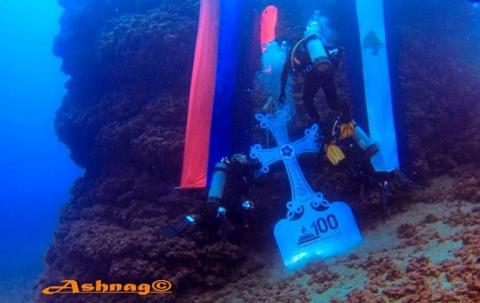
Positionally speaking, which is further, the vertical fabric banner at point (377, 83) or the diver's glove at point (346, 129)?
the vertical fabric banner at point (377, 83)

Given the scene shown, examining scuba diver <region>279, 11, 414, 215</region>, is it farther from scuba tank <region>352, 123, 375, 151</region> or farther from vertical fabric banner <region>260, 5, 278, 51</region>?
vertical fabric banner <region>260, 5, 278, 51</region>

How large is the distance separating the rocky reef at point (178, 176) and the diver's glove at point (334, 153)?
2.62 ft

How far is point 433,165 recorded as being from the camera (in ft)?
21.9

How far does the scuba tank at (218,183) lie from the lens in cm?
610

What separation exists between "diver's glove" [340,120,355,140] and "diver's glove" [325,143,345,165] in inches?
9.2

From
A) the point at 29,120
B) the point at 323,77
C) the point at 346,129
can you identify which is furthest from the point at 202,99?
the point at 29,120

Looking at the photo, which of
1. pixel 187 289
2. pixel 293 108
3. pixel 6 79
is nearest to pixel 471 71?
pixel 293 108

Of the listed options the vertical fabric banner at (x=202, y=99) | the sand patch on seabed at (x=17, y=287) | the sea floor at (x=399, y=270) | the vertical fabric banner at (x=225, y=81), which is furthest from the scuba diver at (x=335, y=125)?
the sand patch on seabed at (x=17, y=287)

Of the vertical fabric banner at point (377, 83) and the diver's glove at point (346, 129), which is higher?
the vertical fabric banner at point (377, 83)

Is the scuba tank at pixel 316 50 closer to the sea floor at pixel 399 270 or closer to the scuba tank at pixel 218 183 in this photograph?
the scuba tank at pixel 218 183

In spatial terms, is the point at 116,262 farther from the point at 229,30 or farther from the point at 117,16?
the point at 117,16

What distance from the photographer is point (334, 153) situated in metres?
6.04

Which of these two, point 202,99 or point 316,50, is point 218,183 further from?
point 316,50

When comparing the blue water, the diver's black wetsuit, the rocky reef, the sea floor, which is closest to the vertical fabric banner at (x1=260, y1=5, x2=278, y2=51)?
the rocky reef
